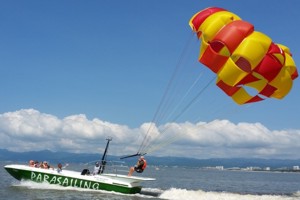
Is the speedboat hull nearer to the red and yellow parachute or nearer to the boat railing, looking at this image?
the boat railing

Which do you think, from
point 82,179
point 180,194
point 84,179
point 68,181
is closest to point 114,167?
point 84,179

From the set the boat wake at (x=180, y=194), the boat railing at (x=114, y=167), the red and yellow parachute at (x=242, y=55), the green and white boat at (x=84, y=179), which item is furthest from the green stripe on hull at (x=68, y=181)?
the red and yellow parachute at (x=242, y=55)

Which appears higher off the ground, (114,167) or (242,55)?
(242,55)

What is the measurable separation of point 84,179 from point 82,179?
0.12 metres

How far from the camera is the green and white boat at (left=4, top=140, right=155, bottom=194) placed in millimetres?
24734

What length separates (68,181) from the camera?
25609 mm

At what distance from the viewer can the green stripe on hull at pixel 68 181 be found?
2483 centimetres

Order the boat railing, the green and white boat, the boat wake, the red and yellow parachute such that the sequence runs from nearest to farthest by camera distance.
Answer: the red and yellow parachute < the boat wake < the green and white boat < the boat railing

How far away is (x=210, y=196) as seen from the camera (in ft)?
79.5

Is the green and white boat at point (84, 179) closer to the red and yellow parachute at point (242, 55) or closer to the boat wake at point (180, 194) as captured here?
the boat wake at point (180, 194)

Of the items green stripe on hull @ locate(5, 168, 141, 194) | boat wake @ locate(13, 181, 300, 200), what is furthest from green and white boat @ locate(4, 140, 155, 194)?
boat wake @ locate(13, 181, 300, 200)

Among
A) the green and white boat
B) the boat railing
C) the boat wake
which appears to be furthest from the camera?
the boat railing

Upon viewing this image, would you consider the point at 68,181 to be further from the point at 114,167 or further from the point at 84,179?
the point at 114,167

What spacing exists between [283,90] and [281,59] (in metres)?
1.41
